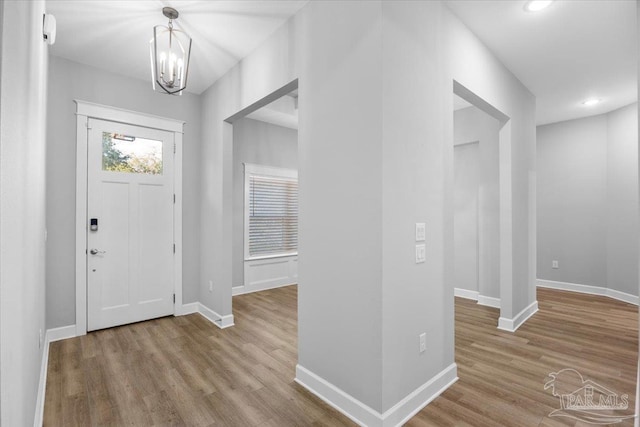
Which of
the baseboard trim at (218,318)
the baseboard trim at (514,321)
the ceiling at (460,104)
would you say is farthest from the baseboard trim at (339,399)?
the ceiling at (460,104)

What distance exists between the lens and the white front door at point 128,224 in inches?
139

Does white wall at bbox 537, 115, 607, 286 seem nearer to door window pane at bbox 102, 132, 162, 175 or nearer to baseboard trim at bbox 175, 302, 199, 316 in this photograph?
baseboard trim at bbox 175, 302, 199, 316

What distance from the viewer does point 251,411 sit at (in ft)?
6.90

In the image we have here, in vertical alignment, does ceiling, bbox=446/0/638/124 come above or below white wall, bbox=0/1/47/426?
above

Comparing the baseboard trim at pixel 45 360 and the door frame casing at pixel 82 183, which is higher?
the door frame casing at pixel 82 183

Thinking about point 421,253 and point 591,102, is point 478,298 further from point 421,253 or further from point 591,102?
point 591,102

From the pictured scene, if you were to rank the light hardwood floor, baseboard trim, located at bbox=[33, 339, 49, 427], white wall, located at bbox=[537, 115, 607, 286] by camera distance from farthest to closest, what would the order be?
white wall, located at bbox=[537, 115, 607, 286], the light hardwood floor, baseboard trim, located at bbox=[33, 339, 49, 427]

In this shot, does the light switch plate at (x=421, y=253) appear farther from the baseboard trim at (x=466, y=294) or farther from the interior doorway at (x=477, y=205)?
the baseboard trim at (x=466, y=294)

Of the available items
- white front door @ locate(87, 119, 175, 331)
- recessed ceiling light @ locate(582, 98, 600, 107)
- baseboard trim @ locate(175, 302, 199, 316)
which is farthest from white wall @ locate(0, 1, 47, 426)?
recessed ceiling light @ locate(582, 98, 600, 107)

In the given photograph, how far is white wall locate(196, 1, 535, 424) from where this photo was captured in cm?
193

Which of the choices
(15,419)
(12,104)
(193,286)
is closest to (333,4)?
(12,104)

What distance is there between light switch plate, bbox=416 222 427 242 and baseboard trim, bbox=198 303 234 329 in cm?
266

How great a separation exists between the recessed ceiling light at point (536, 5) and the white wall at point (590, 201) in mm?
3670

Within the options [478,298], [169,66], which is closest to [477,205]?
[478,298]
